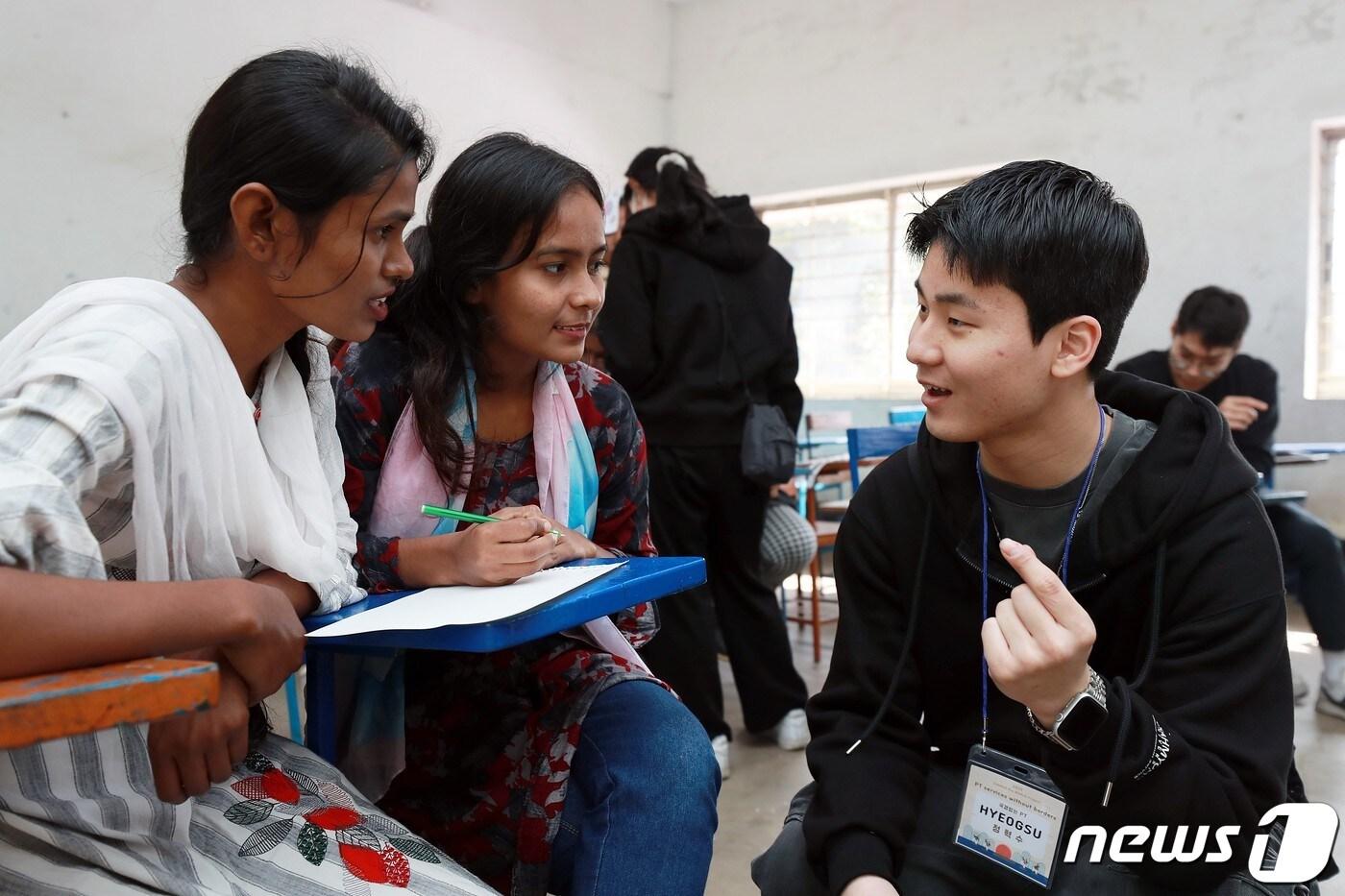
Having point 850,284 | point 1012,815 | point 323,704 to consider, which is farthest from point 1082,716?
point 850,284

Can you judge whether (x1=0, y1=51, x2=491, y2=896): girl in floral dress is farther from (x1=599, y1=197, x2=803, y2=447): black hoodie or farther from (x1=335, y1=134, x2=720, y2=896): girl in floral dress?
(x1=599, y1=197, x2=803, y2=447): black hoodie

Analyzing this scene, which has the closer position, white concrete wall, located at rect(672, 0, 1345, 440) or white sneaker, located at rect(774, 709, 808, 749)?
white sneaker, located at rect(774, 709, 808, 749)

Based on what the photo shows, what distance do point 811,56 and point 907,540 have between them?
5.66 metres

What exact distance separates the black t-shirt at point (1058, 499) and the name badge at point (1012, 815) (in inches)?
8.8

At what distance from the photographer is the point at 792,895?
3.51 ft

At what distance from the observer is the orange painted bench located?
549 millimetres

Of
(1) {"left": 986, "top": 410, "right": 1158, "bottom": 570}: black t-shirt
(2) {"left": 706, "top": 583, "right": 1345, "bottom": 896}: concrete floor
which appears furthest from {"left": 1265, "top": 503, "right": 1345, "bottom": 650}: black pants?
(1) {"left": 986, "top": 410, "right": 1158, "bottom": 570}: black t-shirt

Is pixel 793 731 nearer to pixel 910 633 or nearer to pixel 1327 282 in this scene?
pixel 910 633

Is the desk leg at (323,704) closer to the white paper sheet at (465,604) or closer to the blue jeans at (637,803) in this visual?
the white paper sheet at (465,604)

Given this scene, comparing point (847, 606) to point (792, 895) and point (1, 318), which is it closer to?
point (792, 895)

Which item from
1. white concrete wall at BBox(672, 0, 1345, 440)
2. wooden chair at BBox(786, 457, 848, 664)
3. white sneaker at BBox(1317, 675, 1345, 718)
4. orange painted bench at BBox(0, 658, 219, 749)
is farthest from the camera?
white concrete wall at BBox(672, 0, 1345, 440)

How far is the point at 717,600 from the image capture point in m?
2.92

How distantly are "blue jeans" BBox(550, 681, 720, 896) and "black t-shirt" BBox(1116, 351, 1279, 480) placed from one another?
114 inches

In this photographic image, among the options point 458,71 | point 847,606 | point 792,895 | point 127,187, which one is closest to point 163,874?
point 792,895
